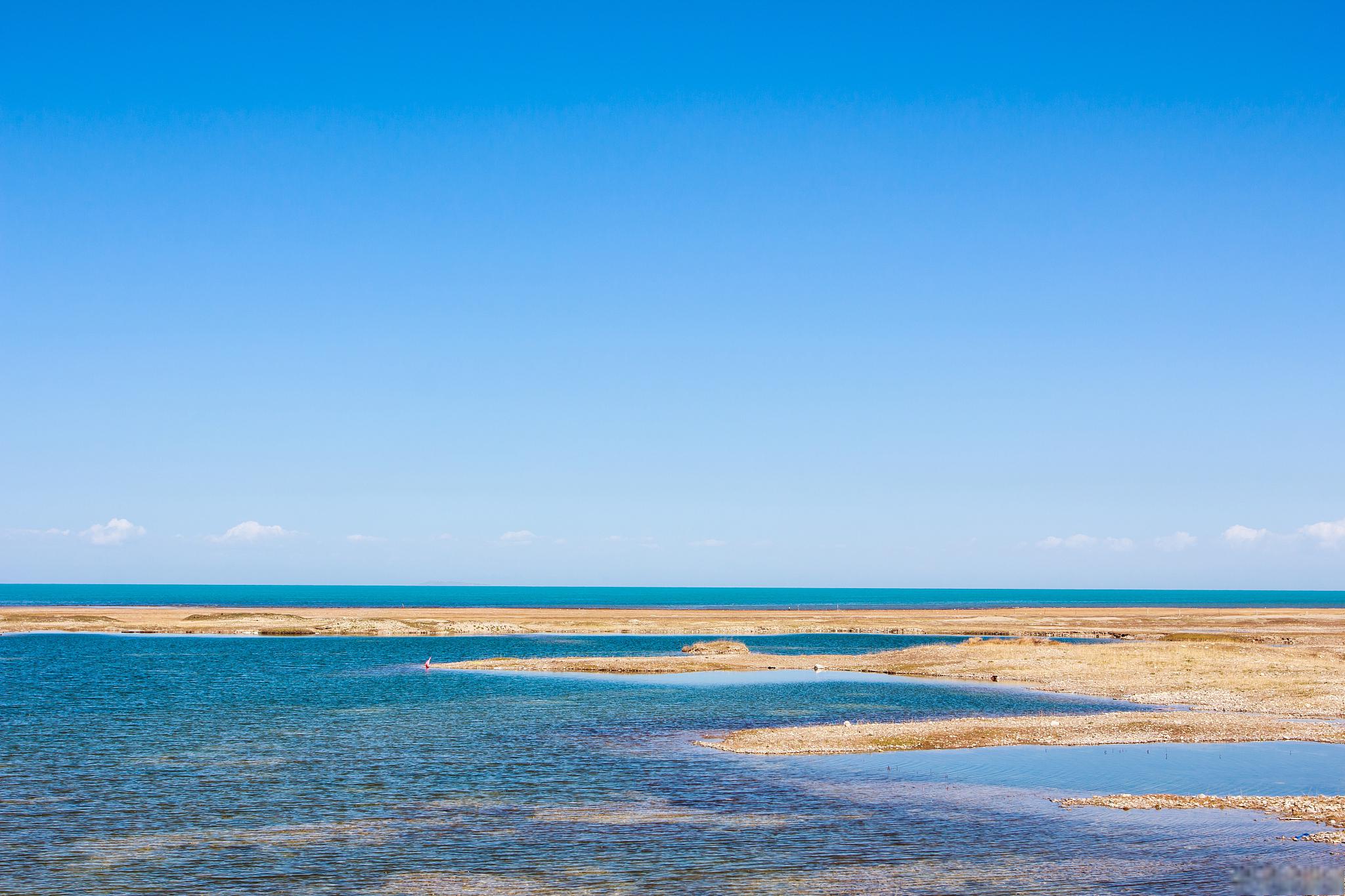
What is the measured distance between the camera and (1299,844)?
2819 centimetres

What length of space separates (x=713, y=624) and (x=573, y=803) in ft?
395

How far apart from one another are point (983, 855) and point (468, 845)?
14.1m

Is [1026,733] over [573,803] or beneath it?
beneath

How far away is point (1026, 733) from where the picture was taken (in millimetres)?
46906

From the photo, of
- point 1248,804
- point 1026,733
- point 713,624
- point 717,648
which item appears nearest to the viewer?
point 1248,804

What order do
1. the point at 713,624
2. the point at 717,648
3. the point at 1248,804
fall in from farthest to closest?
the point at 713,624
the point at 717,648
the point at 1248,804

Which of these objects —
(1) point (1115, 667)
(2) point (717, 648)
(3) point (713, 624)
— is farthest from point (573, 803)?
(3) point (713, 624)

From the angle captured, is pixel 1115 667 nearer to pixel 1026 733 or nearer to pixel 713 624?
pixel 1026 733

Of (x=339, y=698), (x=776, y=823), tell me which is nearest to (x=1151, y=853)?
(x=776, y=823)

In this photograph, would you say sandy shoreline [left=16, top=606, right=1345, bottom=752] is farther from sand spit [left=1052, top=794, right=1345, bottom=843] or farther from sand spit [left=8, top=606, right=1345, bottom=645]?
sand spit [left=1052, top=794, right=1345, bottom=843]

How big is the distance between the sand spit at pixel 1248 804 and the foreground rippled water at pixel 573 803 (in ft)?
3.03

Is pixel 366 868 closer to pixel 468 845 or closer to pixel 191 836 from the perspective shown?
pixel 468 845

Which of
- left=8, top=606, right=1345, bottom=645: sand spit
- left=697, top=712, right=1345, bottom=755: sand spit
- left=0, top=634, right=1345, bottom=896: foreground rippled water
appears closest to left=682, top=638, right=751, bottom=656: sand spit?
left=8, top=606, right=1345, bottom=645: sand spit

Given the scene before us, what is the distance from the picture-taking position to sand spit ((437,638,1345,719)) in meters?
59.2
